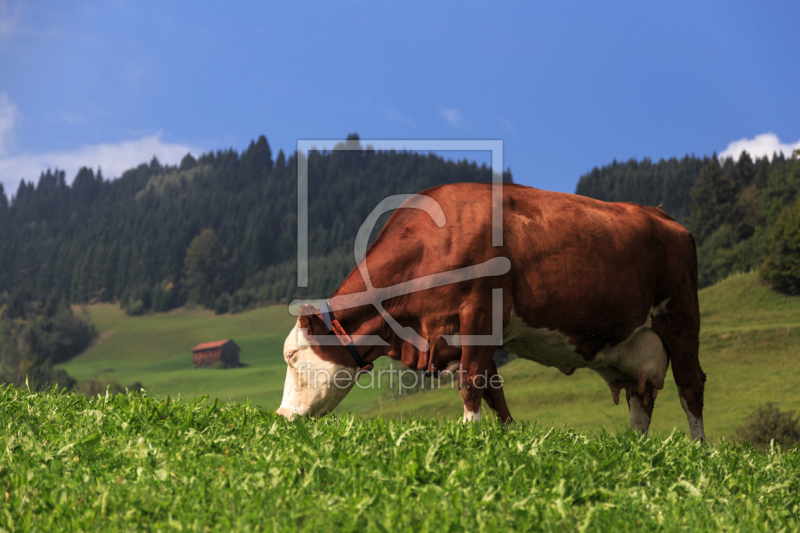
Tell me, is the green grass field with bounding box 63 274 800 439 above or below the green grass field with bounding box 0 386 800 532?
below

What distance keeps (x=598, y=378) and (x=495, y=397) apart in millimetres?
56860

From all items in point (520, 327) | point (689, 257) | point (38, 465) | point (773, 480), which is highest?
point (689, 257)

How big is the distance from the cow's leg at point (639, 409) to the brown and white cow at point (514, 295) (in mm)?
321

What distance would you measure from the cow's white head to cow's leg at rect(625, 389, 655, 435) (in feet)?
11.9

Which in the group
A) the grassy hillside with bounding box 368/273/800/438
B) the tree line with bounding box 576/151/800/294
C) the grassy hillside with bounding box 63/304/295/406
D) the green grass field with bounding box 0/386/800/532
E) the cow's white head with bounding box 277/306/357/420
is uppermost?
the tree line with bounding box 576/151/800/294

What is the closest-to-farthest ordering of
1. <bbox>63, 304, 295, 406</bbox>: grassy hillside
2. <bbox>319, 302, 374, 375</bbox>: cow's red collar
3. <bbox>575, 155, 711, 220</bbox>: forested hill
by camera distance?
<bbox>319, 302, 374, 375</bbox>: cow's red collar → <bbox>63, 304, 295, 406</bbox>: grassy hillside → <bbox>575, 155, 711, 220</bbox>: forested hill

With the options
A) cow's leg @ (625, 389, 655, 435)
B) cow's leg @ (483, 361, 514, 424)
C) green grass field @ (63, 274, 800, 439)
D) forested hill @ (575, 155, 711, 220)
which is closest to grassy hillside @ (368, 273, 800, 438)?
green grass field @ (63, 274, 800, 439)

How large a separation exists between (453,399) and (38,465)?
59.7m

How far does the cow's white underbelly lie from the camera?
7.34 m

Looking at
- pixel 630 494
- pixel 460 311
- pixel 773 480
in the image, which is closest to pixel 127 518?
pixel 630 494

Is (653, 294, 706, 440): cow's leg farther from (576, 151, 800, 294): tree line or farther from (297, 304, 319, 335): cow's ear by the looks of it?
(576, 151, 800, 294): tree line

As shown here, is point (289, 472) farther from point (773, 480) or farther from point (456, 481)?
point (773, 480)

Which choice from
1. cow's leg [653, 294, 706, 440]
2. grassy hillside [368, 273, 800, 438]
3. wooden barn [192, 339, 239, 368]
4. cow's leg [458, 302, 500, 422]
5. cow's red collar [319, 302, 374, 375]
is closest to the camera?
cow's leg [458, 302, 500, 422]

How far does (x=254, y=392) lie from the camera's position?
97.2 metres
